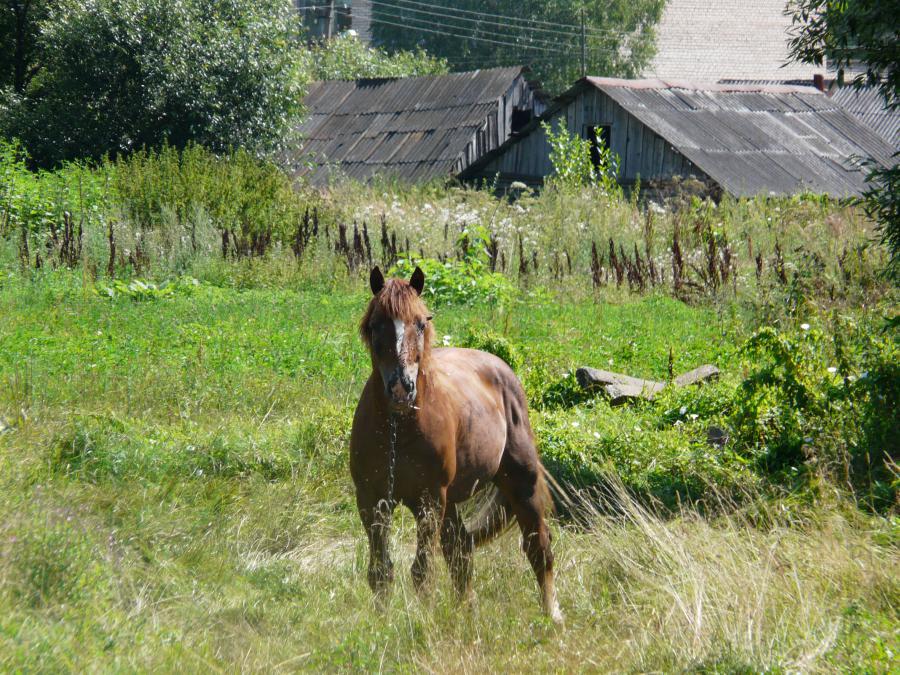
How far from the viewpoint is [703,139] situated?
24.5 meters

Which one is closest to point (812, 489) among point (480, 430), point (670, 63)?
point (480, 430)

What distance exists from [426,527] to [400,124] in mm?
27898

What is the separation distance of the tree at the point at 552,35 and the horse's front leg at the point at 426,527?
162ft

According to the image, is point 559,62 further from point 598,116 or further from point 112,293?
point 112,293

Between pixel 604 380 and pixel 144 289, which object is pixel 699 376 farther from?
pixel 144 289

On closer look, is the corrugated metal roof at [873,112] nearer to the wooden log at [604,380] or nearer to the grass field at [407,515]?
the grass field at [407,515]

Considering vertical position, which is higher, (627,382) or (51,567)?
(627,382)

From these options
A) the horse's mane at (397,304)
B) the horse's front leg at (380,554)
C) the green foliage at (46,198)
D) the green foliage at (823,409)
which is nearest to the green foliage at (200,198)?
the green foliage at (46,198)

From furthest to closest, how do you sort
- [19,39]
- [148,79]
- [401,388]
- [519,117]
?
[519,117]
[19,39]
[148,79]
[401,388]

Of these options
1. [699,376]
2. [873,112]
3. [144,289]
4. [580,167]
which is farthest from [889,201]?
[873,112]

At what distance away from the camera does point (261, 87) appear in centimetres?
2636

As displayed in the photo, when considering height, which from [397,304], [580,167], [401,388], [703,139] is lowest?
[401,388]

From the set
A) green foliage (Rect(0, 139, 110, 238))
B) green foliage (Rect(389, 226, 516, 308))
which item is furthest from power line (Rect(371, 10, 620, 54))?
green foliage (Rect(389, 226, 516, 308))

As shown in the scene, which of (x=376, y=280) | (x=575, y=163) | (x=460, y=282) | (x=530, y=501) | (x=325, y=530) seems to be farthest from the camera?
(x=575, y=163)
